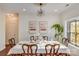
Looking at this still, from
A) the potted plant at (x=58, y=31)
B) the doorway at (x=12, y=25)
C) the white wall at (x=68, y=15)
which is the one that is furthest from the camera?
the white wall at (x=68, y=15)

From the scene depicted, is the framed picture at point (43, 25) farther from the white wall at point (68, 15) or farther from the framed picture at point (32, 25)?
the white wall at point (68, 15)

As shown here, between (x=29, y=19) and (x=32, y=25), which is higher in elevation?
(x=29, y=19)

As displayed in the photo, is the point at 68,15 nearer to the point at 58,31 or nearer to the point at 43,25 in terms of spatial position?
the point at 58,31

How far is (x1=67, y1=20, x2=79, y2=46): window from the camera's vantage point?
2873 millimetres

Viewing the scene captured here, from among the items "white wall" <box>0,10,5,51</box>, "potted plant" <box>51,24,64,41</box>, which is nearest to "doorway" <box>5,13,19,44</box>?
"white wall" <box>0,10,5,51</box>

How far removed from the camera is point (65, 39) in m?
2.89

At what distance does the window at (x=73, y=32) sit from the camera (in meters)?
2.87

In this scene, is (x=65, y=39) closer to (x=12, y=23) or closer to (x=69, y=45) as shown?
(x=69, y=45)

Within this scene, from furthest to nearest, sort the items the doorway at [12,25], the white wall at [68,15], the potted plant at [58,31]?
the white wall at [68,15]
the potted plant at [58,31]
the doorway at [12,25]

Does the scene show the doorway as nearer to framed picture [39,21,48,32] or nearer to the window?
framed picture [39,21,48,32]

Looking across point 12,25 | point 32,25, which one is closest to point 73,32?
point 32,25

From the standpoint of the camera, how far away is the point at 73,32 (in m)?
2.96

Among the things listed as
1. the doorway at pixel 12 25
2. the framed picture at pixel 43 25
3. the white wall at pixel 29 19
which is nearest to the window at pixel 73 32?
the white wall at pixel 29 19

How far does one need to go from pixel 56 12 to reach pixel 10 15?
95 cm
